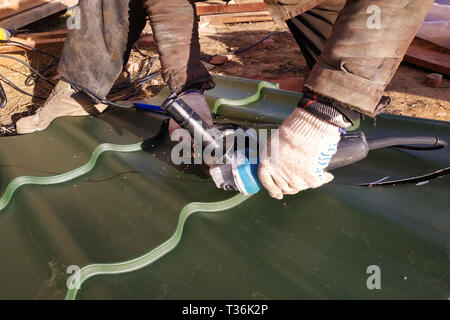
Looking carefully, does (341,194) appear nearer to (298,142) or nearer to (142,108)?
(298,142)

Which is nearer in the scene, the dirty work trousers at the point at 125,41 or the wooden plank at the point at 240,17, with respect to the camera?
the dirty work trousers at the point at 125,41

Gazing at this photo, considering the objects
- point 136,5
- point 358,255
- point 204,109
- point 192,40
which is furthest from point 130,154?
point 358,255

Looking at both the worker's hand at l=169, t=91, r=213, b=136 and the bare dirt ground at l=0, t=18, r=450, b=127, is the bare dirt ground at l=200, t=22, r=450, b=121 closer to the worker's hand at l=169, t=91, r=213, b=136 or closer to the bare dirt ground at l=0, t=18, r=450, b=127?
the bare dirt ground at l=0, t=18, r=450, b=127

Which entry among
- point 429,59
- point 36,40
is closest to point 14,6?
point 36,40

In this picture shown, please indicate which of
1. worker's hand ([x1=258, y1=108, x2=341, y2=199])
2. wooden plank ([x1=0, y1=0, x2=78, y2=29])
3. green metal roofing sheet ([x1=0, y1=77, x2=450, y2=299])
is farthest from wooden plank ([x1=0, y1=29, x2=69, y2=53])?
worker's hand ([x1=258, y1=108, x2=341, y2=199])

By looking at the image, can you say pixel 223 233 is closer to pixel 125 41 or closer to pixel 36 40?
pixel 125 41

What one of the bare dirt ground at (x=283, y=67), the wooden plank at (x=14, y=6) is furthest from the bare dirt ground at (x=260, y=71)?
the wooden plank at (x=14, y=6)

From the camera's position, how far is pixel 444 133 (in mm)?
1861

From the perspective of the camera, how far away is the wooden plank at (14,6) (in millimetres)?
3920

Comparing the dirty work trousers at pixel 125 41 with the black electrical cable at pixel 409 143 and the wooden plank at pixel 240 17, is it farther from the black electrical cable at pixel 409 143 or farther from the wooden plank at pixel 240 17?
the wooden plank at pixel 240 17

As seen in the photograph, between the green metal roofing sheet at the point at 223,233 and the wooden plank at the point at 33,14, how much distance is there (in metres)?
2.75

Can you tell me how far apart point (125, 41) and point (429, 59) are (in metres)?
3.13

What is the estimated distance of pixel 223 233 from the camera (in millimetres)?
1332

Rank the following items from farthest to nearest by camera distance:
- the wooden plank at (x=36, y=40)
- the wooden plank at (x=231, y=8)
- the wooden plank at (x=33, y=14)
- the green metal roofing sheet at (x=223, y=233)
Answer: the wooden plank at (x=231, y=8) → the wooden plank at (x=33, y=14) → the wooden plank at (x=36, y=40) → the green metal roofing sheet at (x=223, y=233)
